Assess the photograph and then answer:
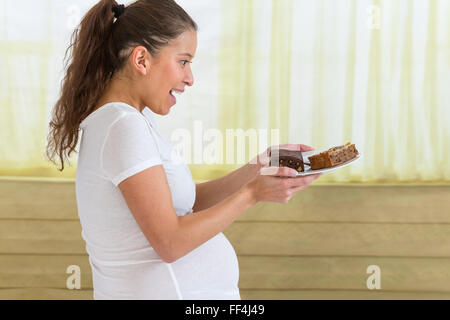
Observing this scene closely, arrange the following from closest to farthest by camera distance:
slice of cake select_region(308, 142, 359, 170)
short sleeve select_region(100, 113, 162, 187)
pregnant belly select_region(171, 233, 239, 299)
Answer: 1. short sleeve select_region(100, 113, 162, 187)
2. pregnant belly select_region(171, 233, 239, 299)
3. slice of cake select_region(308, 142, 359, 170)

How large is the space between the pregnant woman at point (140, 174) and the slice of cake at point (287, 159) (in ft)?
0.53

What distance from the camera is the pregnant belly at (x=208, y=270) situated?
948 mm

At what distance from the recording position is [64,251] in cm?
218

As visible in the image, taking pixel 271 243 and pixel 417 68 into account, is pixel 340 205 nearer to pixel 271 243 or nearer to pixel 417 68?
pixel 271 243

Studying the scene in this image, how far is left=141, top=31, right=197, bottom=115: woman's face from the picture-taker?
98 centimetres

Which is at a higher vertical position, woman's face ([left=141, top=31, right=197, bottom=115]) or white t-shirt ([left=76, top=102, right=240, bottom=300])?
woman's face ([left=141, top=31, right=197, bottom=115])

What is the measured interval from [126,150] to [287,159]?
0.51m

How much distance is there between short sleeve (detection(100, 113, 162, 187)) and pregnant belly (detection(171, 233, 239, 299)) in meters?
0.21

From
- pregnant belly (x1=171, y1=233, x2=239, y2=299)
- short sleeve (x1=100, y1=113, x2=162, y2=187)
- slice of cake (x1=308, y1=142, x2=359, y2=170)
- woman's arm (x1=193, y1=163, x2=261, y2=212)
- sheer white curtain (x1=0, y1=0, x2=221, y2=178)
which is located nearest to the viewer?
short sleeve (x1=100, y1=113, x2=162, y2=187)

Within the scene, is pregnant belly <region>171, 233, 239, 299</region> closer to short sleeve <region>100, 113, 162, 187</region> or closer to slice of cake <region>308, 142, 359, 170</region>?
short sleeve <region>100, 113, 162, 187</region>
